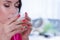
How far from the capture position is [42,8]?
942 mm

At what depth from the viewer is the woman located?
90 centimetres

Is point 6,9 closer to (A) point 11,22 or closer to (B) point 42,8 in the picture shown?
(A) point 11,22

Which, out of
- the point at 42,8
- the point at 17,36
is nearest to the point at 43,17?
the point at 42,8

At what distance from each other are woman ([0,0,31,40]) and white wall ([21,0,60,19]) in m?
0.05

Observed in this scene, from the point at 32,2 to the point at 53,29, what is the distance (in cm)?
27

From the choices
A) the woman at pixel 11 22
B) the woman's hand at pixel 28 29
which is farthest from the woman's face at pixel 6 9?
the woman's hand at pixel 28 29

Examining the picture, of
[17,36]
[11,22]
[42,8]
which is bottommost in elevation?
[17,36]

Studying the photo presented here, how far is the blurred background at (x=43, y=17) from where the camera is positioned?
930 millimetres

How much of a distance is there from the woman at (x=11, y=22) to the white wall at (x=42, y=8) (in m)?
0.05

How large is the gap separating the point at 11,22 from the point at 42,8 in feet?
0.88

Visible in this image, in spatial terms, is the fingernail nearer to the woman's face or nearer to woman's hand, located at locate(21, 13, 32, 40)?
woman's hand, located at locate(21, 13, 32, 40)

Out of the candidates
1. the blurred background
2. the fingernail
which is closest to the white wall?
the blurred background

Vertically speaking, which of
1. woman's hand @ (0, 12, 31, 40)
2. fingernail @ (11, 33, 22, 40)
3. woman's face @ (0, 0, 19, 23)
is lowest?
fingernail @ (11, 33, 22, 40)

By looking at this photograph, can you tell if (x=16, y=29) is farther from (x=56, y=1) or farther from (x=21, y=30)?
(x=56, y=1)
